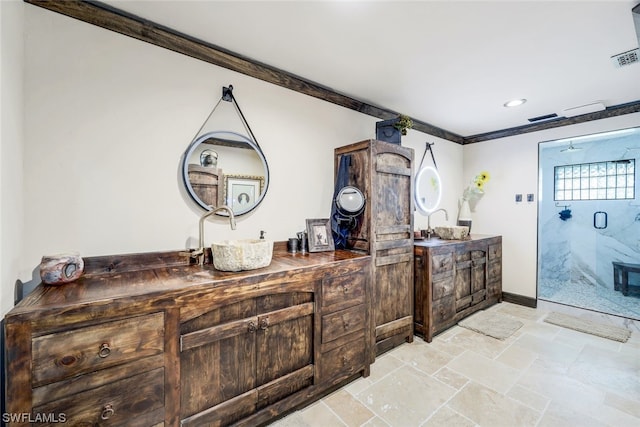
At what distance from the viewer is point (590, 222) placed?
14.5 ft

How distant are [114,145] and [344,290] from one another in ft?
5.70

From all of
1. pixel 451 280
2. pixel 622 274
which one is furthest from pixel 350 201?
pixel 622 274

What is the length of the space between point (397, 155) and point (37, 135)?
2.49m

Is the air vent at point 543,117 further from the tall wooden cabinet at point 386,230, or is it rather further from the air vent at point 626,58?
the tall wooden cabinet at point 386,230

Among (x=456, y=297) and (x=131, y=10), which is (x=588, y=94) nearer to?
(x=456, y=297)

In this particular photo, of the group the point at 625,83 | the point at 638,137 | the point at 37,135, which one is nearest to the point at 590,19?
the point at 625,83

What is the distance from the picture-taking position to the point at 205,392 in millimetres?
1374

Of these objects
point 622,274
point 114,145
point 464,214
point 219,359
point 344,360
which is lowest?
point 344,360

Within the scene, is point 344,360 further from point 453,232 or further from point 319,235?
point 453,232

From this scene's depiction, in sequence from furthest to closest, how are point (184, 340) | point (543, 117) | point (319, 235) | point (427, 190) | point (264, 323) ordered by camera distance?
point (427, 190), point (543, 117), point (319, 235), point (264, 323), point (184, 340)

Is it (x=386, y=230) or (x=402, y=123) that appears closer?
(x=386, y=230)

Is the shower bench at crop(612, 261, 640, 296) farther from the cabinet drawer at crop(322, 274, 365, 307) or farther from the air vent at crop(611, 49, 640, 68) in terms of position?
Result: the cabinet drawer at crop(322, 274, 365, 307)

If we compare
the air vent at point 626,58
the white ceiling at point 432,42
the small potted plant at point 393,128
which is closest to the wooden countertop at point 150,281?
the small potted plant at point 393,128

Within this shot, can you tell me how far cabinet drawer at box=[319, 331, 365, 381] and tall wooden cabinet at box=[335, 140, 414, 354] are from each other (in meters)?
0.19
